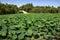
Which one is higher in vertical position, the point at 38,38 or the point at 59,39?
the point at 38,38

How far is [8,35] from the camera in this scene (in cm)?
443

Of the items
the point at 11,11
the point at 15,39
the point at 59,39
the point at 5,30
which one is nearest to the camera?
the point at 15,39

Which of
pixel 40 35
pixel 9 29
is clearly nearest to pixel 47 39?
pixel 40 35

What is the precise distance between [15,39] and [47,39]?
1306 mm

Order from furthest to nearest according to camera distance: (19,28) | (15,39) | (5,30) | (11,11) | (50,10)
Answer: (50,10), (11,11), (19,28), (5,30), (15,39)

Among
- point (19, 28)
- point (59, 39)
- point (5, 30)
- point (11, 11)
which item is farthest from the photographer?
point (11, 11)

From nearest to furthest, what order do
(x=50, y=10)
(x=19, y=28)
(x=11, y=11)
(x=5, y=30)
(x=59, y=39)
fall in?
(x=5, y=30) < (x=19, y=28) < (x=59, y=39) < (x=11, y=11) < (x=50, y=10)

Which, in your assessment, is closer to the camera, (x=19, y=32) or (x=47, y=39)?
(x=19, y=32)

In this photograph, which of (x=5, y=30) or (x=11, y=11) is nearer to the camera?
(x=5, y=30)

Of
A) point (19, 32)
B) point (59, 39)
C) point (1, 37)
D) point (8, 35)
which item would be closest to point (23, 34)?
point (19, 32)

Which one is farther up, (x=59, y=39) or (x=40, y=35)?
(x=40, y=35)

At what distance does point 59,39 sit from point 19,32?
6.87 ft

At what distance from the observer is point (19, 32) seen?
4.35 m

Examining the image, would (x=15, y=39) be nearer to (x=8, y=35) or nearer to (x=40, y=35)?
(x=8, y=35)
